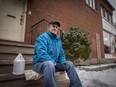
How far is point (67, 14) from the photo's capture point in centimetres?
687

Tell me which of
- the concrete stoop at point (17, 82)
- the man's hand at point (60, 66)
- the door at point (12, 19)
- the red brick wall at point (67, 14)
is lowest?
the concrete stoop at point (17, 82)

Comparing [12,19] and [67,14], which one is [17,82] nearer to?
[12,19]

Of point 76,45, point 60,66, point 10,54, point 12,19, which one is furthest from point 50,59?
point 76,45

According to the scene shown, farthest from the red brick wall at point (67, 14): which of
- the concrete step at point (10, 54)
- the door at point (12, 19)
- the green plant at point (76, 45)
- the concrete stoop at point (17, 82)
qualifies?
the concrete stoop at point (17, 82)

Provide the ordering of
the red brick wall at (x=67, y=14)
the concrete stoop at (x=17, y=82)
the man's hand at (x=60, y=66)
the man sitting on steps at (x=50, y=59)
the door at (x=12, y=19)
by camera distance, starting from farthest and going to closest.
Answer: the red brick wall at (x=67, y=14)
the door at (x=12, y=19)
the man's hand at (x=60, y=66)
the concrete stoop at (x=17, y=82)
the man sitting on steps at (x=50, y=59)

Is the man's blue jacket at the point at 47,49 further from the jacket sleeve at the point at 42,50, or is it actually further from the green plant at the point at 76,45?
the green plant at the point at 76,45

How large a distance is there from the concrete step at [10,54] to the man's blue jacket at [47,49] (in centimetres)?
55

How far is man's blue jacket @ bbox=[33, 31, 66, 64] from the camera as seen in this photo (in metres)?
1.82

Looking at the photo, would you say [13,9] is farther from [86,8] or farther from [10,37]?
[86,8]

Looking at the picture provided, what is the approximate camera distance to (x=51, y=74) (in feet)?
5.32

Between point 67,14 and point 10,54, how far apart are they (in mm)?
4933

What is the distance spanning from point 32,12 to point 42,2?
2.73ft

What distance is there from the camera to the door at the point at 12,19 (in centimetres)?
407

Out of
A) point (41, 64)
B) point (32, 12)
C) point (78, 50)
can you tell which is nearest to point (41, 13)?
point (32, 12)
